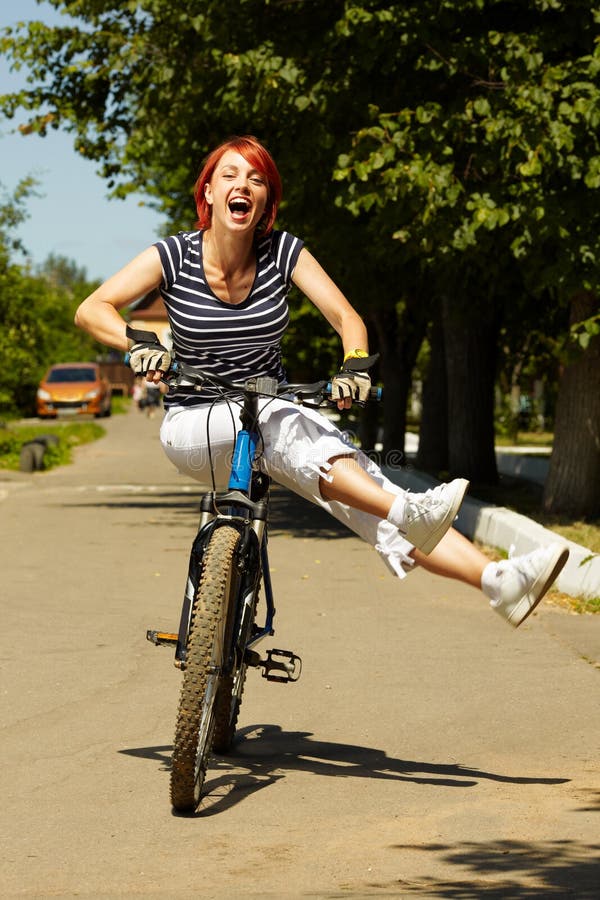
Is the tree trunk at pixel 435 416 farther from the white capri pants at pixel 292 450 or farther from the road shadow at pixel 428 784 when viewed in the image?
the white capri pants at pixel 292 450

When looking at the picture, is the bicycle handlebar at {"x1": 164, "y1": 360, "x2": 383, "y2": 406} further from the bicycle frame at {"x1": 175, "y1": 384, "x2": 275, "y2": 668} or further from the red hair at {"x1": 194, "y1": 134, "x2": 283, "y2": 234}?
the red hair at {"x1": 194, "y1": 134, "x2": 283, "y2": 234}

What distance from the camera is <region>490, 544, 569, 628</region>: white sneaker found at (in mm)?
4961

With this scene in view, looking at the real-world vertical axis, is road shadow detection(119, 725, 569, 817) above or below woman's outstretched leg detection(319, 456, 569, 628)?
below

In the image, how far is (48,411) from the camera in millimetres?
52531

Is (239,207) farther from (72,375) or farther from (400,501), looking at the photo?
(72,375)

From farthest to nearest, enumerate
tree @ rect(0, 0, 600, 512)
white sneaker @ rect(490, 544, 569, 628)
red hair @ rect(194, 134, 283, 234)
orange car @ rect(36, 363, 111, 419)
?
orange car @ rect(36, 363, 111, 419)
tree @ rect(0, 0, 600, 512)
red hair @ rect(194, 134, 283, 234)
white sneaker @ rect(490, 544, 569, 628)

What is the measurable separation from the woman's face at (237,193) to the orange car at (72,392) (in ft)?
156

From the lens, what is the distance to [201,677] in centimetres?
479

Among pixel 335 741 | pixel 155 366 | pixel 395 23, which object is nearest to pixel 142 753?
pixel 335 741

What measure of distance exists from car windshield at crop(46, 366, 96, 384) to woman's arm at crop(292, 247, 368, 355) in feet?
163

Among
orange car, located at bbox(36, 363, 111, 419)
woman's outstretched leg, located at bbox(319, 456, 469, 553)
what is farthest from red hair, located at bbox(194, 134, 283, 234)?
orange car, located at bbox(36, 363, 111, 419)

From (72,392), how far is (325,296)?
48.2m

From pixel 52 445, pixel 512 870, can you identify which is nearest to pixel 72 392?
pixel 52 445

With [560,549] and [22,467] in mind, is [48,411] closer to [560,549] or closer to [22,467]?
[22,467]
